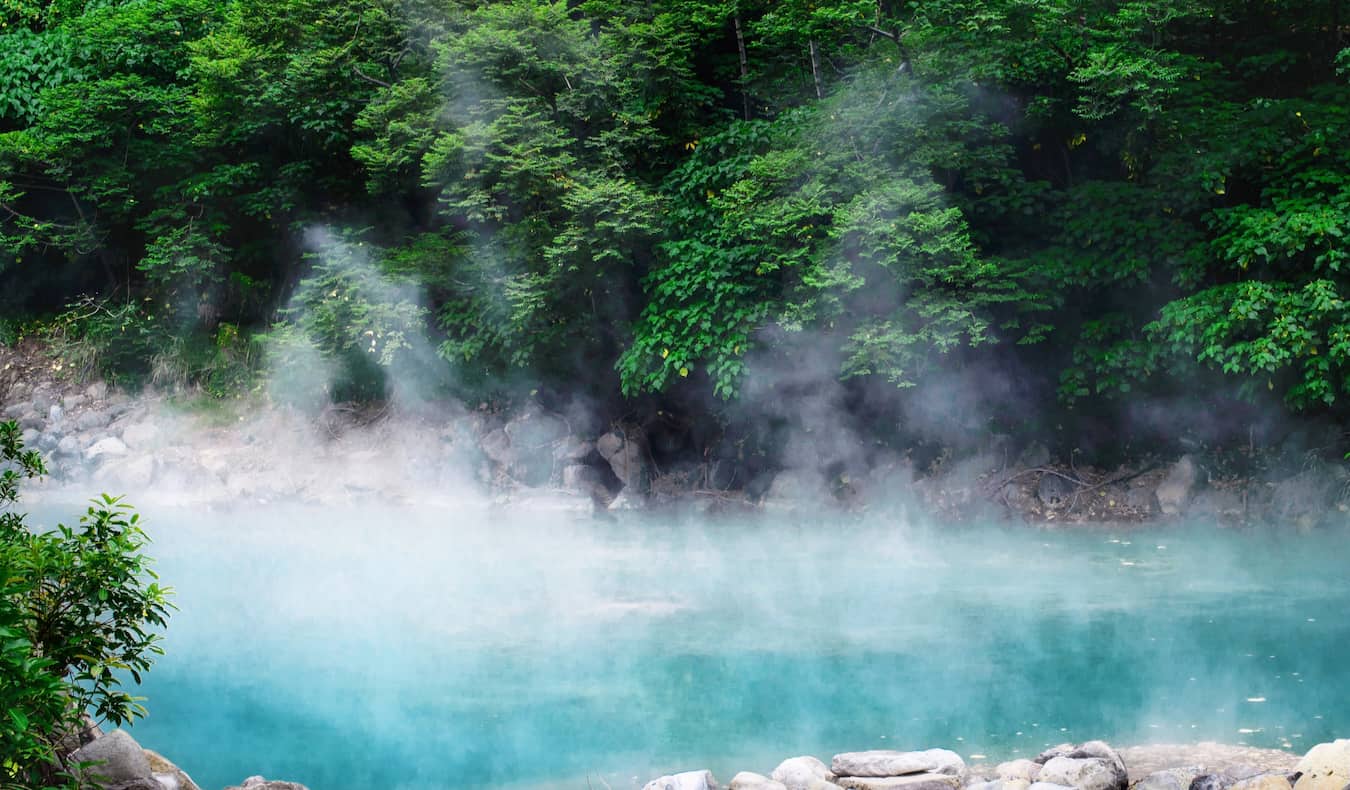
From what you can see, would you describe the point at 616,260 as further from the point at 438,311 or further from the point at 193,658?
the point at 193,658

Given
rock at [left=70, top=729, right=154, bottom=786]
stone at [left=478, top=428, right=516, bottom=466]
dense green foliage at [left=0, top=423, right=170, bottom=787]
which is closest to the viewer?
dense green foliage at [left=0, top=423, right=170, bottom=787]

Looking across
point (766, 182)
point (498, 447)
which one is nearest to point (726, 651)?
point (766, 182)

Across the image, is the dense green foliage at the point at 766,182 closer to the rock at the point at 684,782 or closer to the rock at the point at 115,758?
the rock at the point at 684,782

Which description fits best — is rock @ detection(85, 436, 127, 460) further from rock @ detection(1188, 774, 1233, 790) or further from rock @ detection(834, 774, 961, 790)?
rock @ detection(1188, 774, 1233, 790)

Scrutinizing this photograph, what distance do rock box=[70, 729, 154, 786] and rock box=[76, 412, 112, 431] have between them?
1381 cm

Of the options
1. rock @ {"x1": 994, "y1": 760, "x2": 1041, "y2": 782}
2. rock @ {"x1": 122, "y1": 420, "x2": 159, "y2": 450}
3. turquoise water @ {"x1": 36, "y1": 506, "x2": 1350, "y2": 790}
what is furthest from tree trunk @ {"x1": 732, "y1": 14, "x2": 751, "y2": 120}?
rock @ {"x1": 994, "y1": 760, "x2": 1041, "y2": 782}

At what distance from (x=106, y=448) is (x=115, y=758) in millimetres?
13317

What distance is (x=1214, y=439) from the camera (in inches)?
469

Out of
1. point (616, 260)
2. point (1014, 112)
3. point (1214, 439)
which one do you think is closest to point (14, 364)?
point (616, 260)

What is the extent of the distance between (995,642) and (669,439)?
6.67 m

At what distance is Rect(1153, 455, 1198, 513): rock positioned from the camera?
1191 centimetres

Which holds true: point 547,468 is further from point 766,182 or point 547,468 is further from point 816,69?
point 816,69

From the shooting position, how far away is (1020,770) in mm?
5219

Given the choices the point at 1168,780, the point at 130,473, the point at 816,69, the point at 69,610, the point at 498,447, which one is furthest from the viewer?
the point at 130,473
